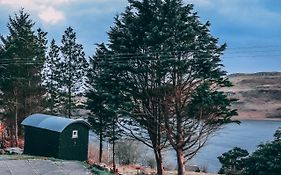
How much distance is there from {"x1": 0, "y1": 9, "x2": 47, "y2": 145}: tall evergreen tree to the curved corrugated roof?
731 centimetres

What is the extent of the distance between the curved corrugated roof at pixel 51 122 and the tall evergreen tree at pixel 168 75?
106 inches

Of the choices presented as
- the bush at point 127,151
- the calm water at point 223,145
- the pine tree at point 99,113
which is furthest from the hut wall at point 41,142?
the calm water at point 223,145

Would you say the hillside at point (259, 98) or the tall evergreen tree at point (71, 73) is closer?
the tall evergreen tree at point (71, 73)

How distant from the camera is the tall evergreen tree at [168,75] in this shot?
67.5 ft

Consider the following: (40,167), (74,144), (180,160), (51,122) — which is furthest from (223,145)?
(40,167)

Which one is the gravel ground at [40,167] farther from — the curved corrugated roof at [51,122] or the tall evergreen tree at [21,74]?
the tall evergreen tree at [21,74]

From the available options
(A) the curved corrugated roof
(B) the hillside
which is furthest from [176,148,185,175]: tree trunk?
(B) the hillside

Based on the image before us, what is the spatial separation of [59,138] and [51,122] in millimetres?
1474

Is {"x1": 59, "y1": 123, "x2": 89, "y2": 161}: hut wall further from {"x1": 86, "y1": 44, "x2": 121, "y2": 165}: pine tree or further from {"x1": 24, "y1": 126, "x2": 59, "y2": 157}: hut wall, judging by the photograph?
{"x1": 86, "y1": 44, "x2": 121, "y2": 165}: pine tree

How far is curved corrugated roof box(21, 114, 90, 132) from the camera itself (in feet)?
65.9

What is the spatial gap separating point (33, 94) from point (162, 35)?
46.3 feet

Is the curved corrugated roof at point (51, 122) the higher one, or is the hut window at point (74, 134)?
the curved corrugated roof at point (51, 122)

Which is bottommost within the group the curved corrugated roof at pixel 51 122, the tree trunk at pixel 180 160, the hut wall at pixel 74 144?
the tree trunk at pixel 180 160

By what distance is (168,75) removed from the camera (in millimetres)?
21328
